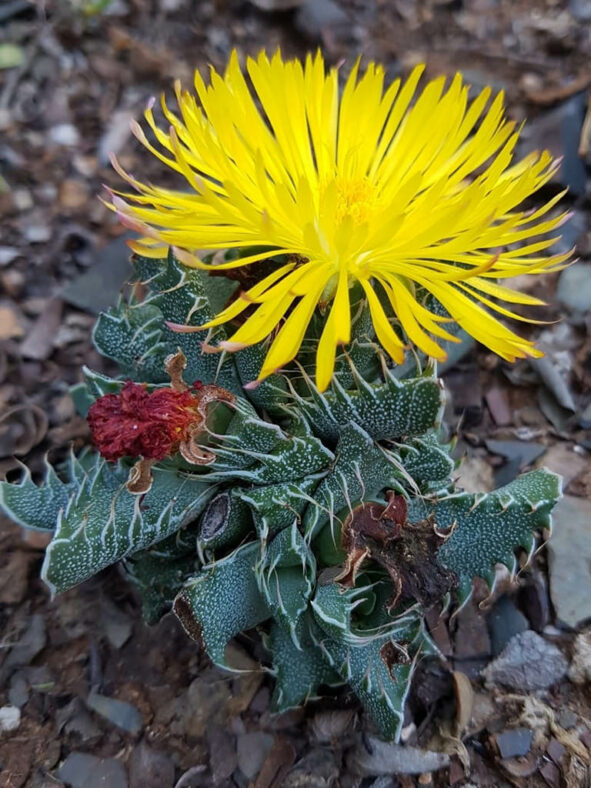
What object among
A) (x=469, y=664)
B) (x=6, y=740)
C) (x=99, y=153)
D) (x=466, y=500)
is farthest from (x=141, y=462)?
(x=99, y=153)

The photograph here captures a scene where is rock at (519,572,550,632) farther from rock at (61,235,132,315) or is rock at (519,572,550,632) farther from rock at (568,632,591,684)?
rock at (61,235,132,315)

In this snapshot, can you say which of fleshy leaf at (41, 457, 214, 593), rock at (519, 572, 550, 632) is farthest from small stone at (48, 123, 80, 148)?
rock at (519, 572, 550, 632)

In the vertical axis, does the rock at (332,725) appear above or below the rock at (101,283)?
below

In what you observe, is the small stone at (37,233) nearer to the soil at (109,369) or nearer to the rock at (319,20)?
the soil at (109,369)

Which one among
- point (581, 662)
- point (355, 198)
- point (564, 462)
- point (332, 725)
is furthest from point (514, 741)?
point (355, 198)

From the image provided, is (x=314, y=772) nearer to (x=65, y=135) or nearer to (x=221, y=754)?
(x=221, y=754)

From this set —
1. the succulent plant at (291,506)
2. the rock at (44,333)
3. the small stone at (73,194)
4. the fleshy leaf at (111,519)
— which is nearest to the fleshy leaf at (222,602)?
the succulent plant at (291,506)

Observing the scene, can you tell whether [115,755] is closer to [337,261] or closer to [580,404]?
[337,261]
